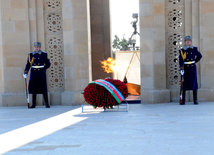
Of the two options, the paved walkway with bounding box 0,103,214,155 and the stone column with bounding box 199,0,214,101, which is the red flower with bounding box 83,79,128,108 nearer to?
the paved walkway with bounding box 0,103,214,155

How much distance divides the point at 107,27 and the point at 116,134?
9.84m

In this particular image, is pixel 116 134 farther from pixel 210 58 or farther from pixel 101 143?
pixel 210 58

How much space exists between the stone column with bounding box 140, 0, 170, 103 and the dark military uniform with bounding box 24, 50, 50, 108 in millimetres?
3044

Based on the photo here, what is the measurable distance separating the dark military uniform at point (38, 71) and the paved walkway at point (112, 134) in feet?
7.32

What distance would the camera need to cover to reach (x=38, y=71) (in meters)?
9.77

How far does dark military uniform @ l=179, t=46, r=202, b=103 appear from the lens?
916cm

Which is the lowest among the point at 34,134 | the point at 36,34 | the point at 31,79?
the point at 34,134

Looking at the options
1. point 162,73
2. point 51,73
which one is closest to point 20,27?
point 51,73

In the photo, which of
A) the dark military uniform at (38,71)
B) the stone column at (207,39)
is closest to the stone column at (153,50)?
the stone column at (207,39)

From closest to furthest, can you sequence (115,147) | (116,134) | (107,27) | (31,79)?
(115,147)
(116,134)
(31,79)
(107,27)

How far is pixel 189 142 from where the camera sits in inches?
175

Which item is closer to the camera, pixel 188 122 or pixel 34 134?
pixel 34 134

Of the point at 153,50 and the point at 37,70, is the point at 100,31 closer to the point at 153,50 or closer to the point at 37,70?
the point at 153,50

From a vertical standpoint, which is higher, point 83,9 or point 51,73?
point 83,9
